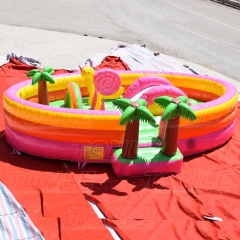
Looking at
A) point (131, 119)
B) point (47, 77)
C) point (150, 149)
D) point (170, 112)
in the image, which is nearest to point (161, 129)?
point (150, 149)

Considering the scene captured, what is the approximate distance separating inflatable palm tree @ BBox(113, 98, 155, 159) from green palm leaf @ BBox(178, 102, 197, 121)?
1.30 feet

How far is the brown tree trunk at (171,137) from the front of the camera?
5512mm

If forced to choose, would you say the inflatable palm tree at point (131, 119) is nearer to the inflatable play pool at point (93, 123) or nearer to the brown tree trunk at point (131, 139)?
the brown tree trunk at point (131, 139)

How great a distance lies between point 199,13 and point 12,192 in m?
13.2

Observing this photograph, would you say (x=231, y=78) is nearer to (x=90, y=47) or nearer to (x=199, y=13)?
(x=90, y=47)

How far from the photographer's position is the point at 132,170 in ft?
18.1

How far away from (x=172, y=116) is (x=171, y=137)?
14.1 inches

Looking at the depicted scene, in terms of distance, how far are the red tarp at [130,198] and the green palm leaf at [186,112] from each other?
87 cm

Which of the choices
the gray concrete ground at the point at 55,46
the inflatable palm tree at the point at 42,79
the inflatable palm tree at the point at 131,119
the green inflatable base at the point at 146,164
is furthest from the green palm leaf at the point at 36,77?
the gray concrete ground at the point at 55,46

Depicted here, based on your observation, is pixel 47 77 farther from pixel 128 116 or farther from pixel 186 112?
pixel 186 112

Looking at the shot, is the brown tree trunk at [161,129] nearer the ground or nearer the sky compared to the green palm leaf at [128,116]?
nearer the ground

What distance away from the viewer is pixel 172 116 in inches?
209

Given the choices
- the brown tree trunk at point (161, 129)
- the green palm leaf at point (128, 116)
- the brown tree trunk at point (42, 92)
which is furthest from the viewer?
the brown tree trunk at point (42, 92)

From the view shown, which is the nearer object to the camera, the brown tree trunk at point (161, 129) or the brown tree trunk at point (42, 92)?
the brown tree trunk at point (161, 129)
